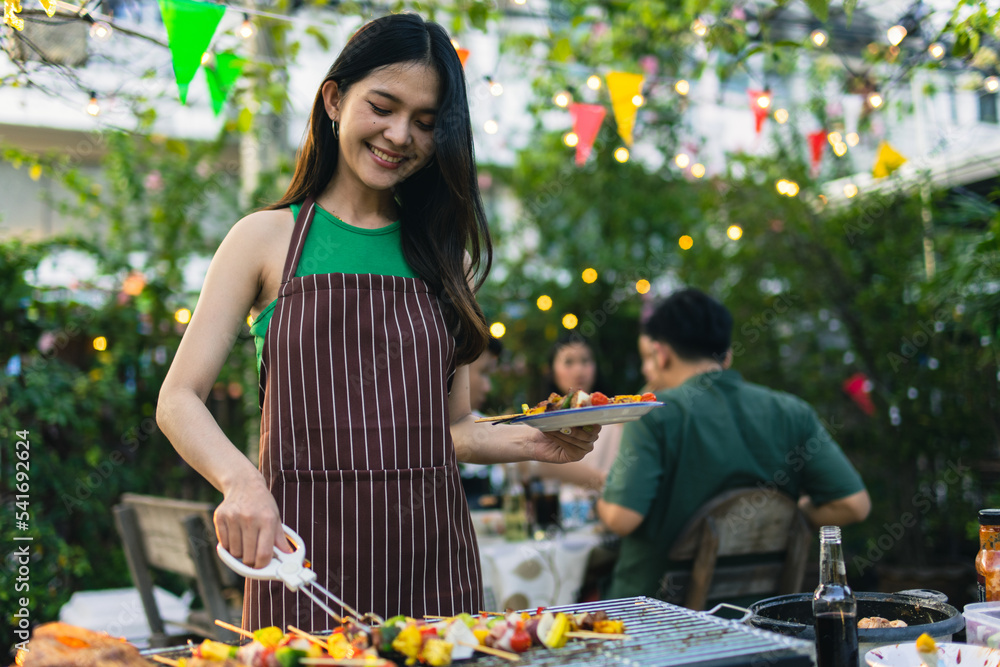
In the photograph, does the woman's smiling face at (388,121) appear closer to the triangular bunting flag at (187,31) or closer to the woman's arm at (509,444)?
the woman's arm at (509,444)

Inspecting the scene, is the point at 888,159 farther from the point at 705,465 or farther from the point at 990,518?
the point at 990,518

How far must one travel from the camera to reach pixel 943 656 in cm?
130

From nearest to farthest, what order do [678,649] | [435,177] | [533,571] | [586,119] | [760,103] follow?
[678,649] < [435,177] < [533,571] < [586,119] < [760,103]

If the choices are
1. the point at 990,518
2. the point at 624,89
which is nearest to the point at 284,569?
the point at 990,518

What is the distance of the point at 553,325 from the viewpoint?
6.95 meters

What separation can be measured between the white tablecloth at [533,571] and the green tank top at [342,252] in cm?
193

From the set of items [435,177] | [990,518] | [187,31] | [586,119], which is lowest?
[990,518]

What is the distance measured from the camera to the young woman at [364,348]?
64.1 inches

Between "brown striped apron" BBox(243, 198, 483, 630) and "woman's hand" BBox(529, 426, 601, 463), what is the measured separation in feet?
0.72

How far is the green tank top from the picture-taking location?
1740mm

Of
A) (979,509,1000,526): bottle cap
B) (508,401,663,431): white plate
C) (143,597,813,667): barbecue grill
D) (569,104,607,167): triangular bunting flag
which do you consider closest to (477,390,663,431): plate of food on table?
(508,401,663,431): white plate

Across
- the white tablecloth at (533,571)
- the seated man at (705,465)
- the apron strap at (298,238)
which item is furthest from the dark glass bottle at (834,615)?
the white tablecloth at (533,571)

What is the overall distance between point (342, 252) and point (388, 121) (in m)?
0.30

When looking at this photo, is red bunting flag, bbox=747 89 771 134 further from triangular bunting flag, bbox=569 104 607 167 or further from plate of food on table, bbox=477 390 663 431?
plate of food on table, bbox=477 390 663 431
